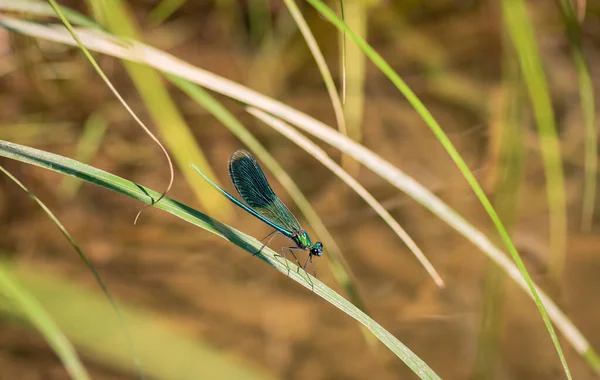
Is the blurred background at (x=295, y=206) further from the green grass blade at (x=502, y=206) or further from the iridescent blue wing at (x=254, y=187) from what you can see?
the iridescent blue wing at (x=254, y=187)

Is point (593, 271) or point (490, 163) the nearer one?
point (593, 271)

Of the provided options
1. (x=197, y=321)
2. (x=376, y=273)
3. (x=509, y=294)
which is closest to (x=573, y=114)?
(x=509, y=294)

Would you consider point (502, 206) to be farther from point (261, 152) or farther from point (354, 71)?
point (261, 152)

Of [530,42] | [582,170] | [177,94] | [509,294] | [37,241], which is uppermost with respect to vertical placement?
[177,94]

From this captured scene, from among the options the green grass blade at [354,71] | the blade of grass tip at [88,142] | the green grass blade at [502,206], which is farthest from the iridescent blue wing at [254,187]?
the blade of grass tip at [88,142]

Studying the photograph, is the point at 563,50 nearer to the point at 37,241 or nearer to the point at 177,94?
the point at 177,94

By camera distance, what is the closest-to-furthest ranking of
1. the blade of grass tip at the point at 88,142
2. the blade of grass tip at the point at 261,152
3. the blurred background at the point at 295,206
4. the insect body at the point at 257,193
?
1. the blade of grass tip at the point at 261,152
2. the insect body at the point at 257,193
3. the blurred background at the point at 295,206
4. the blade of grass tip at the point at 88,142

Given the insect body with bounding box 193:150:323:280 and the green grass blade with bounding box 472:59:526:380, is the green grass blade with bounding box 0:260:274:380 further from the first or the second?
the green grass blade with bounding box 472:59:526:380
